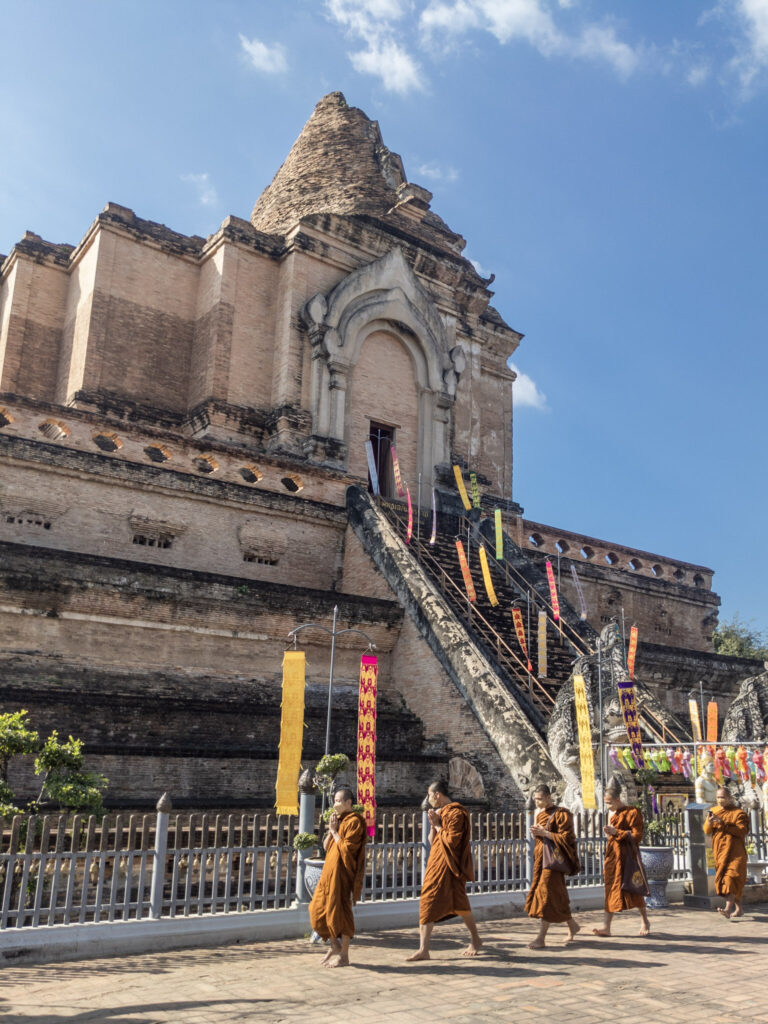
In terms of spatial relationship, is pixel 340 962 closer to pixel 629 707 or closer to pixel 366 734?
pixel 366 734

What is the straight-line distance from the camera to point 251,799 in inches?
416

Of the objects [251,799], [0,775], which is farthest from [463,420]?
[0,775]

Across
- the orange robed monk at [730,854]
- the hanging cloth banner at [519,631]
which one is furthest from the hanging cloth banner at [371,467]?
the orange robed monk at [730,854]

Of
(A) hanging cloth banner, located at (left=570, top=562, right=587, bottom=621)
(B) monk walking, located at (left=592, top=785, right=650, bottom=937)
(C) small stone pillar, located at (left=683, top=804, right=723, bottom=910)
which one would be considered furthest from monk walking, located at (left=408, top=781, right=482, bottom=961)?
(A) hanging cloth banner, located at (left=570, top=562, right=587, bottom=621)

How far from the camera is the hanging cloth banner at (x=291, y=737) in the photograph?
32.3 feet

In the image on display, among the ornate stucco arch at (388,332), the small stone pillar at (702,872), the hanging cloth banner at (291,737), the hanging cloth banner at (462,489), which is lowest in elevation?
the small stone pillar at (702,872)

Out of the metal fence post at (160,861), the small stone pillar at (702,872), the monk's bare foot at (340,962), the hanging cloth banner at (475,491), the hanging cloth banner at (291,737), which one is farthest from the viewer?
the hanging cloth banner at (475,491)

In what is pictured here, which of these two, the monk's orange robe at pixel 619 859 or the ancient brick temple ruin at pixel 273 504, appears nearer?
the monk's orange robe at pixel 619 859

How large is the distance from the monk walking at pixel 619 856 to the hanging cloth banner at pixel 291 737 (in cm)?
310

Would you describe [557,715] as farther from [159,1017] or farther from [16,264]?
[16,264]

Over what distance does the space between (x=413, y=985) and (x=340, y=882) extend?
983mm

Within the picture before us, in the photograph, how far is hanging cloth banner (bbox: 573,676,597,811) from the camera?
1072 centimetres

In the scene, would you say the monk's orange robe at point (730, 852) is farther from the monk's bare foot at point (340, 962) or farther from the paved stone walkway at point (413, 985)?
the monk's bare foot at point (340, 962)

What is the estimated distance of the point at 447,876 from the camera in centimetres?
750
